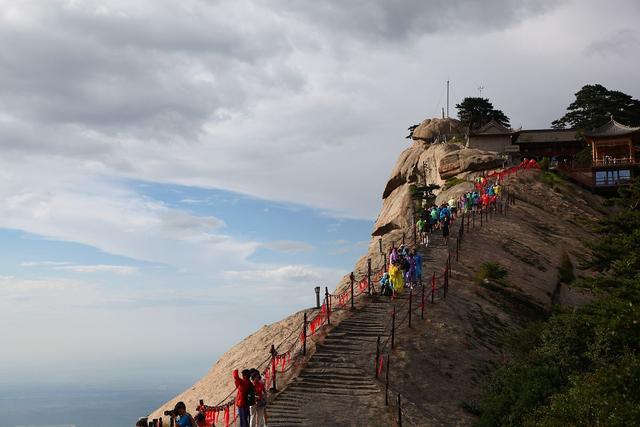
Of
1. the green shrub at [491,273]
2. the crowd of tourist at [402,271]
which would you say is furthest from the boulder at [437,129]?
the crowd of tourist at [402,271]

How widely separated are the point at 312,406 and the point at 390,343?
16.3ft

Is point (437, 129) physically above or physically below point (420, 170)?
above

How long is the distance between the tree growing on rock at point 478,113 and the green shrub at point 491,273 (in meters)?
54.0

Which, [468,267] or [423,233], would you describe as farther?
[423,233]

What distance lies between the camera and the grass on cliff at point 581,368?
1467 centimetres

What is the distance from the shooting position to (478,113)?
84.1 m

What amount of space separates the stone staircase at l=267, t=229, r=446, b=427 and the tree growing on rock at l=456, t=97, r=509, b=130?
6232cm

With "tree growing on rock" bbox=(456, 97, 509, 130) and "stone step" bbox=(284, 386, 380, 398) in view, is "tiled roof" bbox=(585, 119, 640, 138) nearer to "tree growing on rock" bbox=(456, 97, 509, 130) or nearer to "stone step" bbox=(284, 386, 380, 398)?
"tree growing on rock" bbox=(456, 97, 509, 130)

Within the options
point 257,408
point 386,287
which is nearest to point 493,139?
point 386,287

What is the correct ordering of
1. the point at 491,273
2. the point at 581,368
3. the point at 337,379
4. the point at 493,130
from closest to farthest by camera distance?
the point at 581,368 < the point at 337,379 < the point at 491,273 < the point at 493,130

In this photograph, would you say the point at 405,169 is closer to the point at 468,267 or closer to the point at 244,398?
the point at 468,267

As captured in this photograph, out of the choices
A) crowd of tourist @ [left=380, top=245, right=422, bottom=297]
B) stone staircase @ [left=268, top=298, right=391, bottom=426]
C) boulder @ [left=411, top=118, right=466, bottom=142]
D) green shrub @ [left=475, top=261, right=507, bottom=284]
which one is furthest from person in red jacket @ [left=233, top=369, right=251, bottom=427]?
boulder @ [left=411, top=118, right=466, bottom=142]

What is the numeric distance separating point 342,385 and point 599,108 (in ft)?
225

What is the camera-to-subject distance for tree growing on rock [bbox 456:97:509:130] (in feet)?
274
